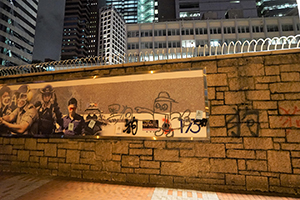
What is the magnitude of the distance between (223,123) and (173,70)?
5.52 ft

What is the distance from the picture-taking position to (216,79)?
11.6 feet

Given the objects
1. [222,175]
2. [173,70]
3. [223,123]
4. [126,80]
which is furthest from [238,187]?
[126,80]

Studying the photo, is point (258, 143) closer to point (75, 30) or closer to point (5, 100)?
point (5, 100)

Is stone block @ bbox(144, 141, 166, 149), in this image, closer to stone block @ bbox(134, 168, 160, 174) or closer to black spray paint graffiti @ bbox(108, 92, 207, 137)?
black spray paint graffiti @ bbox(108, 92, 207, 137)

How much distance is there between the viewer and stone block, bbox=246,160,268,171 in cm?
311

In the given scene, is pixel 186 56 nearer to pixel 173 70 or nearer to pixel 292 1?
pixel 173 70

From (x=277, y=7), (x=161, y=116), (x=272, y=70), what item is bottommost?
(x=161, y=116)

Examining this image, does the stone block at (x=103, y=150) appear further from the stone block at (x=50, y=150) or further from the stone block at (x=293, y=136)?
the stone block at (x=293, y=136)

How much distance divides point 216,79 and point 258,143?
1631mm

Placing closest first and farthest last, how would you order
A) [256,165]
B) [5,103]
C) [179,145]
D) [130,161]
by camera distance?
[256,165]
[179,145]
[130,161]
[5,103]

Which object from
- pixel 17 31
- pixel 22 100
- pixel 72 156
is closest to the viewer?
pixel 72 156

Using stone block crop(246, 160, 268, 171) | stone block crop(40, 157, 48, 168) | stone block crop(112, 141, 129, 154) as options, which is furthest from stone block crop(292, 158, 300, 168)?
stone block crop(40, 157, 48, 168)

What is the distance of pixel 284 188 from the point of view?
302 cm

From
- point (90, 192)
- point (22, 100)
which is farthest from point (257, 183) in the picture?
point (22, 100)
